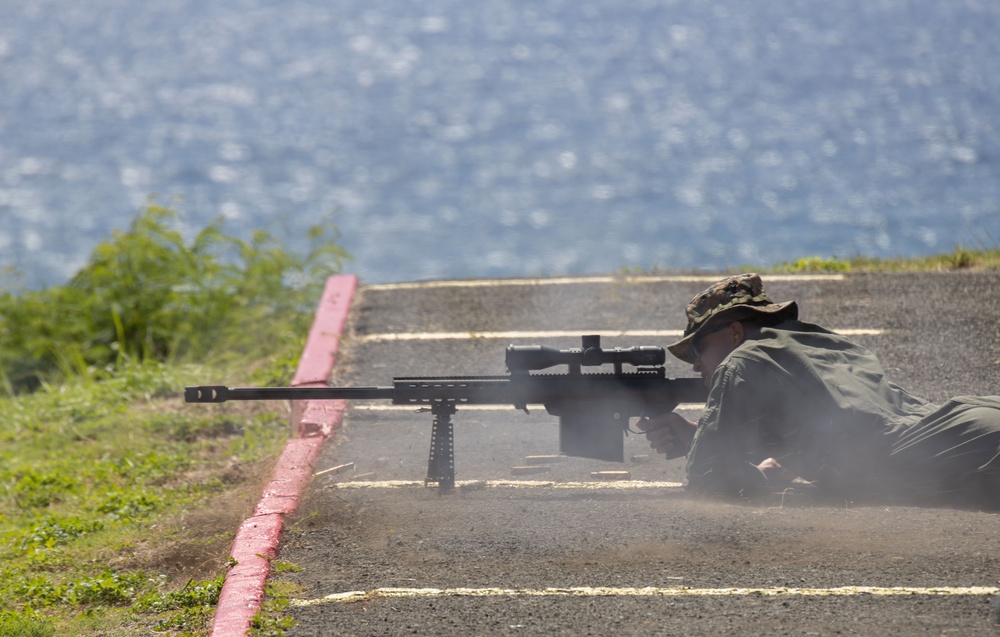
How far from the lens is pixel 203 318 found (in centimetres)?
1251

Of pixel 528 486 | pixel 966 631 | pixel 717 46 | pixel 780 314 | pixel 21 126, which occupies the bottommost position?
pixel 966 631

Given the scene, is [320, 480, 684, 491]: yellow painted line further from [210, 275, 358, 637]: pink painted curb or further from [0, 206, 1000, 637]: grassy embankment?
[0, 206, 1000, 637]: grassy embankment

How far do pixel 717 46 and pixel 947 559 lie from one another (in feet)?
156

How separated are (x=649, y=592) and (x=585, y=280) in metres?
6.07

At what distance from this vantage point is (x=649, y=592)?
5.59 m

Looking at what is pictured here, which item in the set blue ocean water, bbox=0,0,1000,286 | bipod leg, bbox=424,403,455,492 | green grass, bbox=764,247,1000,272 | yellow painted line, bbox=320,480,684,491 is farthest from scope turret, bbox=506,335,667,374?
blue ocean water, bbox=0,0,1000,286

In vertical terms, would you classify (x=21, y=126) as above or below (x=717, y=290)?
above

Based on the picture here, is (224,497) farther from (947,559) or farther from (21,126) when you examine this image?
(21,126)

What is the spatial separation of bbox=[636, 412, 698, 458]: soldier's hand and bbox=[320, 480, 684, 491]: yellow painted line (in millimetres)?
407

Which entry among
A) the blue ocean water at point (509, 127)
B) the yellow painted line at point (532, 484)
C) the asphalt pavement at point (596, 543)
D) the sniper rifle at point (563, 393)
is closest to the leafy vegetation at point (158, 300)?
the asphalt pavement at point (596, 543)

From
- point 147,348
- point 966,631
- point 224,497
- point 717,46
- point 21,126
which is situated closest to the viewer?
point 966,631

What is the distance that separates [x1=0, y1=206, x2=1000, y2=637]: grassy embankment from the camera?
646 cm

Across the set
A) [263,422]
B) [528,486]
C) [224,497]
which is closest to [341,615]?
[528,486]

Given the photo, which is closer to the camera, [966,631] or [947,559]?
[966,631]
